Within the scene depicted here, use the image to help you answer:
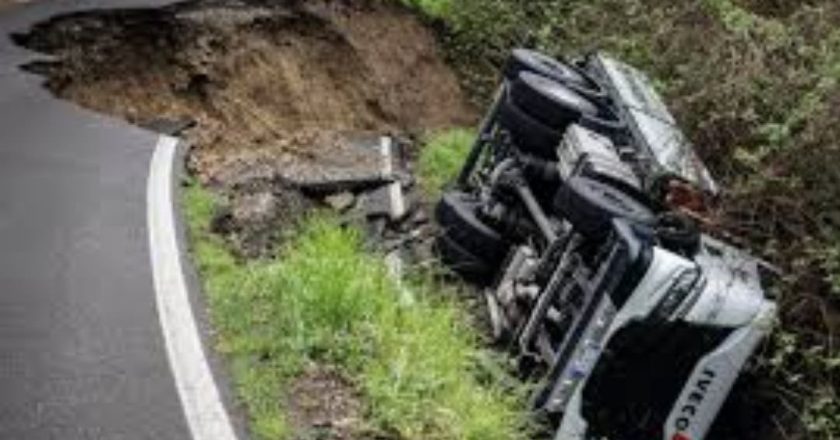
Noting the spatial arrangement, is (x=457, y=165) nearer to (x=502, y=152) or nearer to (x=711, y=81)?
(x=502, y=152)

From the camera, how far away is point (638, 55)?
14.1m

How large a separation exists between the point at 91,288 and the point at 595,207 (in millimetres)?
3350

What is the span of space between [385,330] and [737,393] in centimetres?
238

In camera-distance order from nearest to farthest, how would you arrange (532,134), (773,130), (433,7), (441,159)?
(773,130), (532,134), (441,159), (433,7)

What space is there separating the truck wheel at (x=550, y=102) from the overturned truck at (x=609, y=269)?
0.01 metres

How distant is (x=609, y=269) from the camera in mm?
8141

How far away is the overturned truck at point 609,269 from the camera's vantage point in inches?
316

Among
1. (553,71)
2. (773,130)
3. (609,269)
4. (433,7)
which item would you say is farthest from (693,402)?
(433,7)

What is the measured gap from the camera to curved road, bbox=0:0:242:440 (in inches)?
268

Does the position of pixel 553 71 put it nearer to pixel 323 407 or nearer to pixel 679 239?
pixel 679 239

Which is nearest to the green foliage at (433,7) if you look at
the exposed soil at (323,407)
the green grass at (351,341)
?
the green grass at (351,341)

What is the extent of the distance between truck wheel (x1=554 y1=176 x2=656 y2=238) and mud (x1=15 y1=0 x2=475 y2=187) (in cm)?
427

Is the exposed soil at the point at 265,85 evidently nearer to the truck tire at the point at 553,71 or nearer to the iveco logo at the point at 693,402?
the truck tire at the point at 553,71

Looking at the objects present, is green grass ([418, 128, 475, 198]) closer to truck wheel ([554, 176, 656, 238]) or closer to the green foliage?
the green foliage
